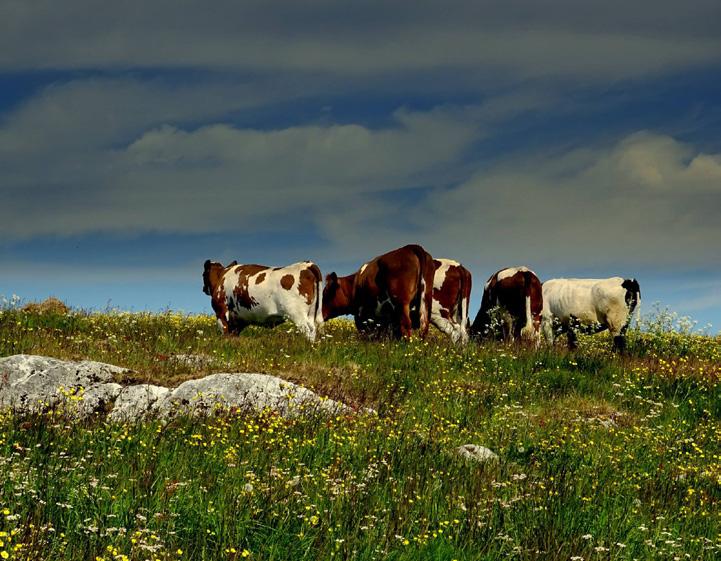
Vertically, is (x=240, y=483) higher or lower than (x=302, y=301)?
lower

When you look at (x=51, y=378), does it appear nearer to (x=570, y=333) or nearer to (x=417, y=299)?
(x=417, y=299)

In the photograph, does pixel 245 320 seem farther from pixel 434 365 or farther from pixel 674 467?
pixel 674 467

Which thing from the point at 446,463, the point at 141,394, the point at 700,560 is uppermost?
the point at 141,394

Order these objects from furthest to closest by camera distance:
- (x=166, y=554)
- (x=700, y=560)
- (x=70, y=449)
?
(x=70, y=449), (x=700, y=560), (x=166, y=554)

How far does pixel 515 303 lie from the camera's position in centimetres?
2400

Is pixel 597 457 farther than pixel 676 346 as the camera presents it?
No

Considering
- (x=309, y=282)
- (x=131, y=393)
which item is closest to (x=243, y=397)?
(x=131, y=393)

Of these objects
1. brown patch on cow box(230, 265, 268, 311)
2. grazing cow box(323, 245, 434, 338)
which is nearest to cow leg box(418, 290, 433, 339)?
grazing cow box(323, 245, 434, 338)

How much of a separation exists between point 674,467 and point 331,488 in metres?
5.35

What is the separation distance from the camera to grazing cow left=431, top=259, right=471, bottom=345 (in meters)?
23.0

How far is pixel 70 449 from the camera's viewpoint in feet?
25.5

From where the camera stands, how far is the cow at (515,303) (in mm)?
23719

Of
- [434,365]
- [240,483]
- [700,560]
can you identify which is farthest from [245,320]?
[700,560]

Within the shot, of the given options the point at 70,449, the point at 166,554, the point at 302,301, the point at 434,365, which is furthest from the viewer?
the point at 302,301
